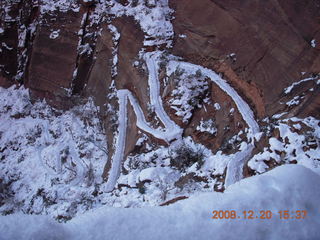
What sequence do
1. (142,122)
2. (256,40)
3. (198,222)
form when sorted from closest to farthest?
(198,222) → (256,40) → (142,122)

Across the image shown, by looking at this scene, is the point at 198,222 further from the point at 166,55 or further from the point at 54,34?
the point at 54,34

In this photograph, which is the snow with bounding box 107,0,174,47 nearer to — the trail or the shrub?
the trail

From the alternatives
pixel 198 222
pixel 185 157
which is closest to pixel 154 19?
pixel 185 157

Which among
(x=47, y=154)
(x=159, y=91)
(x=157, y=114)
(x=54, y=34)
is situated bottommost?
(x=47, y=154)

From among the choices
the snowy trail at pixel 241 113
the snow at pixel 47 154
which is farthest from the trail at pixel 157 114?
the snow at pixel 47 154

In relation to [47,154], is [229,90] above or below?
above

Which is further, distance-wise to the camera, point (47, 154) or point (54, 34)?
point (54, 34)

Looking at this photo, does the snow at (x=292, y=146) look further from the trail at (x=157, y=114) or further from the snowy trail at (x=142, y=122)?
the snowy trail at (x=142, y=122)
